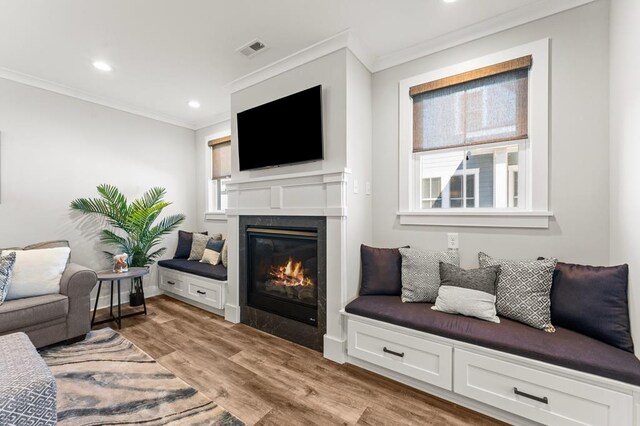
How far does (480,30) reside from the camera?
2.23m

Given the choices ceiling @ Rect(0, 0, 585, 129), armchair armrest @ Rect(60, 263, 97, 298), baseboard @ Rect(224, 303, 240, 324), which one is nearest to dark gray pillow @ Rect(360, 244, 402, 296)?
baseboard @ Rect(224, 303, 240, 324)

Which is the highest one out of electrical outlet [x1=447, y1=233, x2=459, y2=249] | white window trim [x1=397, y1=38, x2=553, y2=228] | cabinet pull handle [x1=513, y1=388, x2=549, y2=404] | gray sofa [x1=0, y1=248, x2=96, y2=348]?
white window trim [x1=397, y1=38, x2=553, y2=228]

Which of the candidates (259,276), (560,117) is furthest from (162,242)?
(560,117)

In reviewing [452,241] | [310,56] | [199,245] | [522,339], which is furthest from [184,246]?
[522,339]

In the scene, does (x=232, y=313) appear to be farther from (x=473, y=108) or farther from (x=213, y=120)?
(x=473, y=108)

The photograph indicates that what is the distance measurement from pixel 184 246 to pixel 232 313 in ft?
5.57

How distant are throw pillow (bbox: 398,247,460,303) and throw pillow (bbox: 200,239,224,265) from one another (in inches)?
99.9

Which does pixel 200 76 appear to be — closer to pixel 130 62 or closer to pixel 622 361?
pixel 130 62

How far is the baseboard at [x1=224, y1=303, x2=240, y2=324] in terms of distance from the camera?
3.12 m

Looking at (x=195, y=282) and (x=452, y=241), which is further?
(x=195, y=282)

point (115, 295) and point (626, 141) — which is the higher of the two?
point (626, 141)

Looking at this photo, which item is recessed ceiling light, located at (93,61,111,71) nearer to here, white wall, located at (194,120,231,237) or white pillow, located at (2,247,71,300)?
white wall, located at (194,120,231,237)

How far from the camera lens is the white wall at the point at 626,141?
151cm

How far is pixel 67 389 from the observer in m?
1.92
